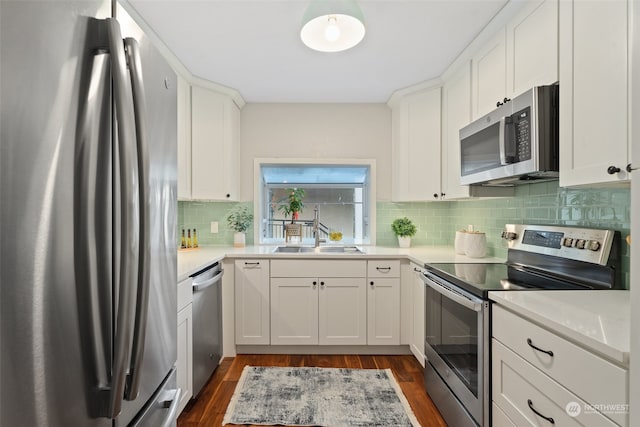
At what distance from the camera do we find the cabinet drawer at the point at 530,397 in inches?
36.9

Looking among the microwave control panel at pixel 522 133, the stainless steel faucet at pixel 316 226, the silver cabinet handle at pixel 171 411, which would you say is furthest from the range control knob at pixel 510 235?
the silver cabinet handle at pixel 171 411

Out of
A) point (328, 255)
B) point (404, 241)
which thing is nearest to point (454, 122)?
point (404, 241)

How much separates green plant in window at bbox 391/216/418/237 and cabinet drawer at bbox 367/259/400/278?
1.41ft

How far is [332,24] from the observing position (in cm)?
162

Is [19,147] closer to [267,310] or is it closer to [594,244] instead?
[594,244]

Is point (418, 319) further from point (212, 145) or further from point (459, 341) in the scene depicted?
point (212, 145)

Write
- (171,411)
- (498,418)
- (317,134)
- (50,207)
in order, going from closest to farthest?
1. (50,207)
2. (171,411)
3. (498,418)
4. (317,134)

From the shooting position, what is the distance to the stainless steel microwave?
146cm

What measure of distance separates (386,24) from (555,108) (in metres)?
1.07

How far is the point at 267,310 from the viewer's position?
2721 millimetres

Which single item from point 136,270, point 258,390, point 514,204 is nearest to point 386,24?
point 514,204

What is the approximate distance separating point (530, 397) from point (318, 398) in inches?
52.6

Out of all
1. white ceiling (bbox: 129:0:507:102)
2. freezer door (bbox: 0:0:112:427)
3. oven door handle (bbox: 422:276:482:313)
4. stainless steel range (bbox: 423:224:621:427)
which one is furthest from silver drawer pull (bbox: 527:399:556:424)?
white ceiling (bbox: 129:0:507:102)

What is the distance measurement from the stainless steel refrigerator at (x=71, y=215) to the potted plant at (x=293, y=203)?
8.40 feet
